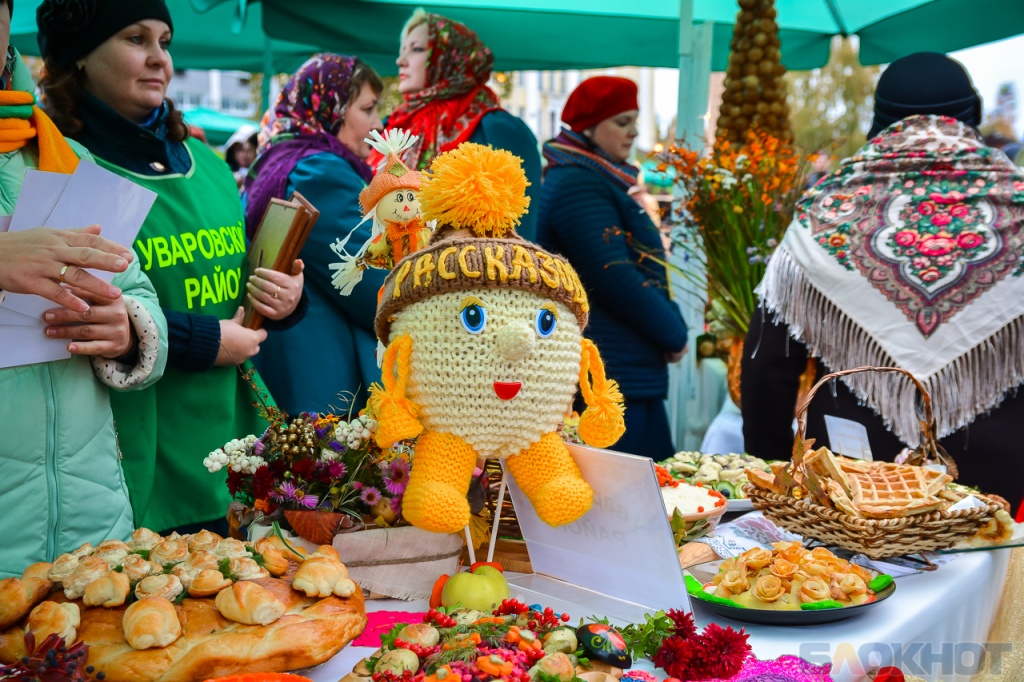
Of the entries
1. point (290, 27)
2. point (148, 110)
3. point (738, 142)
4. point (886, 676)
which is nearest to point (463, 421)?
point (886, 676)

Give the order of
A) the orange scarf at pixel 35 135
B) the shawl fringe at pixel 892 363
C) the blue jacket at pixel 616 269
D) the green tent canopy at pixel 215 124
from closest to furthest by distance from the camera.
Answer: the orange scarf at pixel 35 135
the shawl fringe at pixel 892 363
the blue jacket at pixel 616 269
the green tent canopy at pixel 215 124

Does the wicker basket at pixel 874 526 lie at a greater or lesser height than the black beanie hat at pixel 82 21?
lesser

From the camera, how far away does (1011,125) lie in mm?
15773

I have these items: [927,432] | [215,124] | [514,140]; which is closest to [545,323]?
[927,432]

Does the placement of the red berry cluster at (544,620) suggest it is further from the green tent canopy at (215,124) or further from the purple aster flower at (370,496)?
the green tent canopy at (215,124)

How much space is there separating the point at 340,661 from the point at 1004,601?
137 centimetres

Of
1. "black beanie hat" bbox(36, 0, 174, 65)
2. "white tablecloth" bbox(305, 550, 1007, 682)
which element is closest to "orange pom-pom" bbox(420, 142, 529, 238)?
"white tablecloth" bbox(305, 550, 1007, 682)

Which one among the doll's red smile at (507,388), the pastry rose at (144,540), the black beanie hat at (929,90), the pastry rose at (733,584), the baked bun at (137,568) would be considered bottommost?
the pastry rose at (733,584)

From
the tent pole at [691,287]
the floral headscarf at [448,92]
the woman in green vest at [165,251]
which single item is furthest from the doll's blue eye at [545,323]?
the tent pole at [691,287]

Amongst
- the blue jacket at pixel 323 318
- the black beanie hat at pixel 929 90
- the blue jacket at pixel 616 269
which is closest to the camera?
the black beanie hat at pixel 929 90

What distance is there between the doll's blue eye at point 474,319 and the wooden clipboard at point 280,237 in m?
0.70

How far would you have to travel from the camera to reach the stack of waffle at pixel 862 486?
5.16 feet

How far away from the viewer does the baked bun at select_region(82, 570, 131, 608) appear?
1.09 m

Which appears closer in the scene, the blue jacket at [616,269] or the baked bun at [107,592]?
the baked bun at [107,592]
